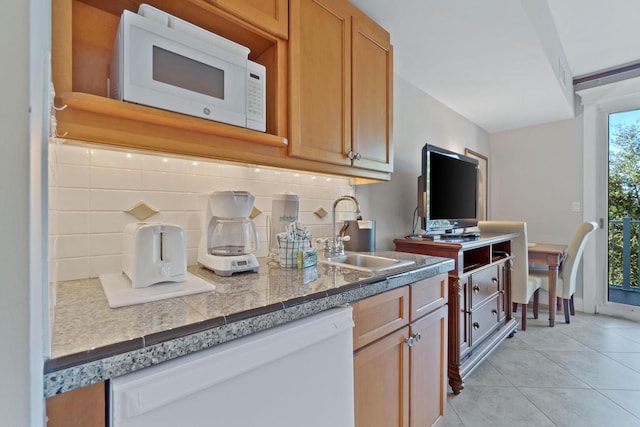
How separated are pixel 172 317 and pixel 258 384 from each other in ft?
0.87

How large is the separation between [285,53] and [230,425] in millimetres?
1330

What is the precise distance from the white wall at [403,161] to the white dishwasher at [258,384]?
52.9 inches

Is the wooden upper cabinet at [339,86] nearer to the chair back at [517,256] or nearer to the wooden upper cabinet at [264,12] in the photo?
the wooden upper cabinet at [264,12]

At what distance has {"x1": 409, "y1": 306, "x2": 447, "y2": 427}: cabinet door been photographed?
1.35 m

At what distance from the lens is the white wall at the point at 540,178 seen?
356 cm

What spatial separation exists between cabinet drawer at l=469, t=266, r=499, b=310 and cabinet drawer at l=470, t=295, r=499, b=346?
2.2 inches

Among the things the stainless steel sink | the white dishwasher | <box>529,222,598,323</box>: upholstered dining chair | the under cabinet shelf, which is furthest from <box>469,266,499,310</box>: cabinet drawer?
the under cabinet shelf

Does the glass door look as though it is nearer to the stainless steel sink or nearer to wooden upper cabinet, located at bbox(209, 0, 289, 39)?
the stainless steel sink

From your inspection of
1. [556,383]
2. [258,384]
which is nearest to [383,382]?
[258,384]

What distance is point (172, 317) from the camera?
27.8 inches

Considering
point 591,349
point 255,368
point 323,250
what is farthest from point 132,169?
point 591,349

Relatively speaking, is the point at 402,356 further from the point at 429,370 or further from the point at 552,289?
the point at 552,289

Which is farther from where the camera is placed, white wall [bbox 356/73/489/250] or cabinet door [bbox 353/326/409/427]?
white wall [bbox 356/73/489/250]

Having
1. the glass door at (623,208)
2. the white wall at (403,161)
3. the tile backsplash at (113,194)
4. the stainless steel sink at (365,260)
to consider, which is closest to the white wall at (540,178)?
the glass door at (623,208)
